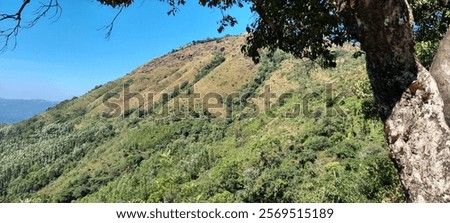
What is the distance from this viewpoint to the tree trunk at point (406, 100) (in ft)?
8.41

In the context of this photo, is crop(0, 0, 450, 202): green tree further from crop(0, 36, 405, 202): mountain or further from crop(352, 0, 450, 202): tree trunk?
crop(0, 36, 405, 202): mountain

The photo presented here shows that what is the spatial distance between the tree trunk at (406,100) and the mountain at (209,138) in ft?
8.44

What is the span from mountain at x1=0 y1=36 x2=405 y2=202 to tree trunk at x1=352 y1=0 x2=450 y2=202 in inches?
101

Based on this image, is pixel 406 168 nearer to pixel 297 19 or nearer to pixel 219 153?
pixel 297 19

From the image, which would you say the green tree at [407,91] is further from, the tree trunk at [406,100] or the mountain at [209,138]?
the mountain at [209,138]

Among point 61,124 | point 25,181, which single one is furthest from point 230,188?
point 61,124

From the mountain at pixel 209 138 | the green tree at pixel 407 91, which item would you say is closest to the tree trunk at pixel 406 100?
the green tree at pixel 407 91

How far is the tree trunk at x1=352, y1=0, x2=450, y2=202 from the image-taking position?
8.41 ft

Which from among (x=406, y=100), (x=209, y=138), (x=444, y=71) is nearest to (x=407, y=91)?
(x=406, y=100)

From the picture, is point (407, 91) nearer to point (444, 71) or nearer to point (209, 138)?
point (444, 71)

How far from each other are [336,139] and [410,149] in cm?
6140

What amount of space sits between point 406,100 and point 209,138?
95084 mm

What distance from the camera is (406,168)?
2701 millimetres

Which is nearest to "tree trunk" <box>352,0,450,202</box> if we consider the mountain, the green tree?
the green tree
